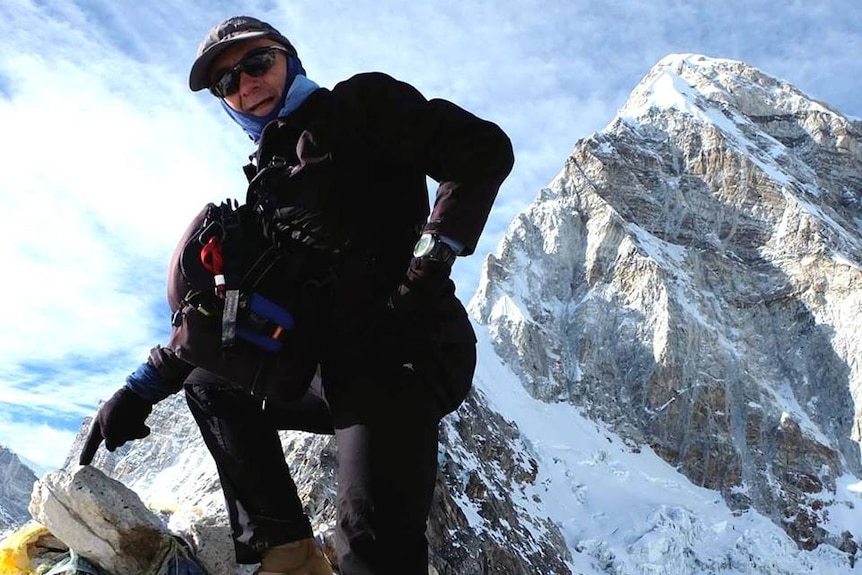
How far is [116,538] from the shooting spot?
15.6 feet

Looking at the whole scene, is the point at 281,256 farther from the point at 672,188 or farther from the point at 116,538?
the point at 672,188

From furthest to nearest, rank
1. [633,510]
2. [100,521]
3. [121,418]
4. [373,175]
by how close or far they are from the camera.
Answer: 1. [633,510]
2. [100,521]
3. [121,418]
4. [373,175]

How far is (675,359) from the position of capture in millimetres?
83688

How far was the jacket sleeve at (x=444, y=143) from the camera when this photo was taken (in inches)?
124

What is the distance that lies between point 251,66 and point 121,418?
6.27 feet

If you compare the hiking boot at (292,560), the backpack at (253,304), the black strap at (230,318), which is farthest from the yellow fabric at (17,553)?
the black strap at (230,318)

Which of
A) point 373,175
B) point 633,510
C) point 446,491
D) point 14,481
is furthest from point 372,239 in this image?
point 14,481

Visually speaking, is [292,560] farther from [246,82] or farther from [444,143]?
[246,82]

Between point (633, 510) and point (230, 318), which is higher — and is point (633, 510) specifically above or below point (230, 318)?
below

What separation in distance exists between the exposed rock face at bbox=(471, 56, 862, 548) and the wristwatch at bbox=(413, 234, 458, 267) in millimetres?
80077

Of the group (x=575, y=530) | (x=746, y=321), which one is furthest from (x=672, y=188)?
(x=575, y=530)

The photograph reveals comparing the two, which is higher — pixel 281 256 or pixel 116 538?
pixel 281 256

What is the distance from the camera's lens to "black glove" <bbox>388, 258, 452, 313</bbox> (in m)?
2.98

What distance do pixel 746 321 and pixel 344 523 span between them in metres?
95.6
